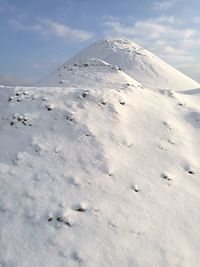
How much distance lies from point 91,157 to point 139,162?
1.92 meters

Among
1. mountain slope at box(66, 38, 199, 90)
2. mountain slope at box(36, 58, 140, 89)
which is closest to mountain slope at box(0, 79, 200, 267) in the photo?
mountain slope at box(36, 58, 140, 89)

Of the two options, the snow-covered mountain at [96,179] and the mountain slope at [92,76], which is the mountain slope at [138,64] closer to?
the mountain slope at [92,76]

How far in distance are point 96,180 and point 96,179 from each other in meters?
0.06

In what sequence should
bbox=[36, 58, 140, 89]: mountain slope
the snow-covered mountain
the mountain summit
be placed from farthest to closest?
the mountain summit < bbox=[36, 58, 140, 89]: mountain slope < the snow-covered mountain

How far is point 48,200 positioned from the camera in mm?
10172

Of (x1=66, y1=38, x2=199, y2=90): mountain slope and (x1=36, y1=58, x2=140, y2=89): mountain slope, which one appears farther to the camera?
(x1=66, y1=38, x2=199, y2=90): mountain slope

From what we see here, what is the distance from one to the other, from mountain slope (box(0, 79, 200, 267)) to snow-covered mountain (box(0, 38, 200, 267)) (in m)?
0.03

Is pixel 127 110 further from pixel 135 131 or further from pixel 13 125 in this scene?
pixel 13 125

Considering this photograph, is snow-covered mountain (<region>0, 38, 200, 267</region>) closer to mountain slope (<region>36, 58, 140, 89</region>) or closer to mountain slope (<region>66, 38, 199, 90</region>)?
mountain slope (<region>36, 58, 140, 89</region>)

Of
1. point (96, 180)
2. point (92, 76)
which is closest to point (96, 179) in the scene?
point (96, 180)

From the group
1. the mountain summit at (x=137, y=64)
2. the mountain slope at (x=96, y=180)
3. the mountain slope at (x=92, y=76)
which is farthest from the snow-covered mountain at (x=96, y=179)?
the mountain summit at (x=137, y=64)

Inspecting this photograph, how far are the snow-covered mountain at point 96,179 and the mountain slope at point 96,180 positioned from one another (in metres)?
0.03

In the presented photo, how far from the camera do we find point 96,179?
11.4 meters

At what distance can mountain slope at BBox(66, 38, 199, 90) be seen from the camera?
134ft
